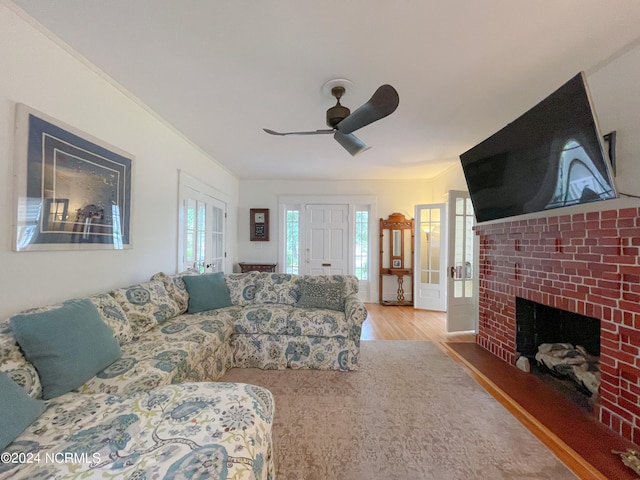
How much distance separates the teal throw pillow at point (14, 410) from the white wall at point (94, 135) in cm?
72

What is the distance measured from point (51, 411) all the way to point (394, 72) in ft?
8.81

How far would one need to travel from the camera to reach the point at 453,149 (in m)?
3.56

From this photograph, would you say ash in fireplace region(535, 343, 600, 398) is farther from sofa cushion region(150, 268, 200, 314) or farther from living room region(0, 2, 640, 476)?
sofa cushion region(150, 268, 200, 314)

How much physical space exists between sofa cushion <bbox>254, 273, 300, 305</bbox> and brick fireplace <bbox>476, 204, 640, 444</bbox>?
224 cm

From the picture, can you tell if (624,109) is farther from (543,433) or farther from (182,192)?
(182,192)

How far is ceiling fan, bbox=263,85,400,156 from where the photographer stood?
1.59 metres

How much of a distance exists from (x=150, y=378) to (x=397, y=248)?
453cm

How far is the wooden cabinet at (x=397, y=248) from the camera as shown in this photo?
205 inches

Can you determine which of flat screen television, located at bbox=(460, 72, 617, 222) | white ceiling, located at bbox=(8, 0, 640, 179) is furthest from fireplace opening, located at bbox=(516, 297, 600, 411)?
white ceiling, located at bbox=(8, 0, 640, 179)

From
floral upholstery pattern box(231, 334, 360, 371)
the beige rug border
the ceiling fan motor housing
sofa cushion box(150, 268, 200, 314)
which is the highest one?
the ceiling fan motor housing

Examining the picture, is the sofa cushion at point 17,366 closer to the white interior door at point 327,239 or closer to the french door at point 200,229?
the french door at point 200,229

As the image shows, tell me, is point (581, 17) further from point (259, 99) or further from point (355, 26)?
point (259, 99)

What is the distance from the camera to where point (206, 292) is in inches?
112

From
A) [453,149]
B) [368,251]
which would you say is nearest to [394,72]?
[453,149]
